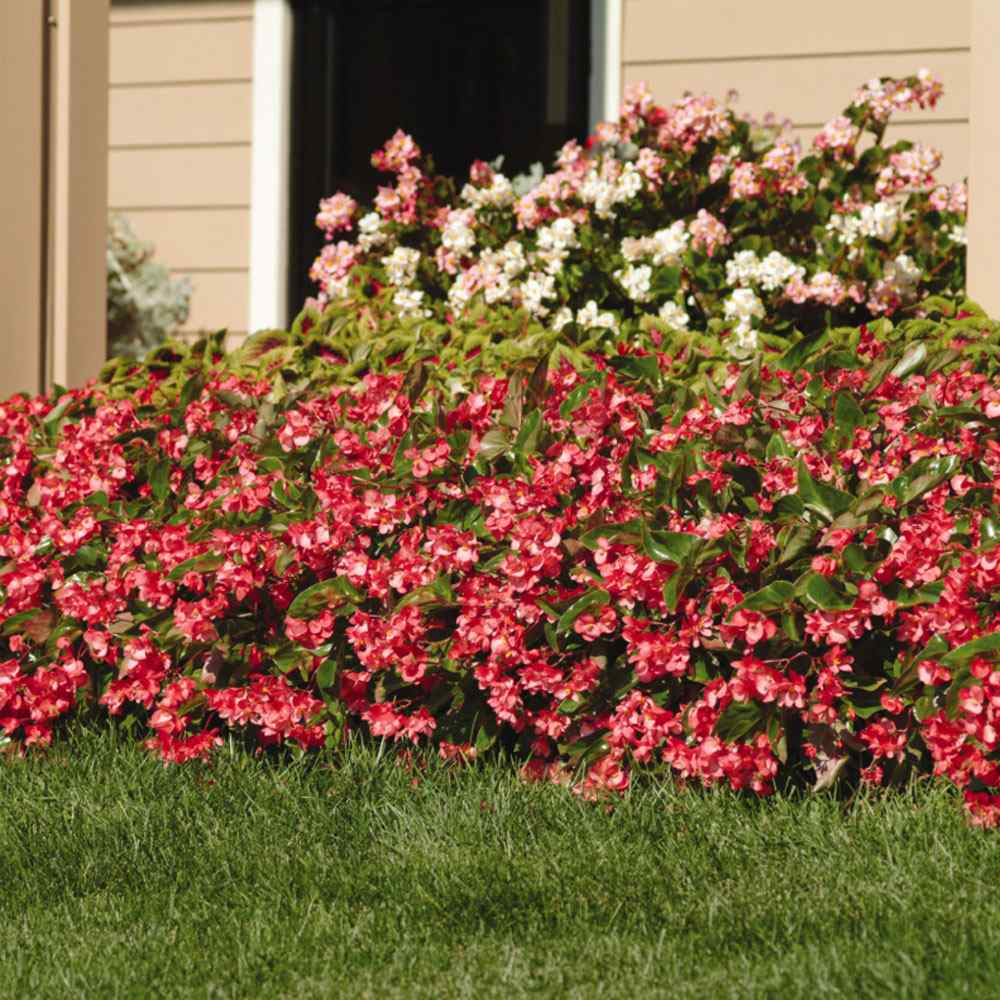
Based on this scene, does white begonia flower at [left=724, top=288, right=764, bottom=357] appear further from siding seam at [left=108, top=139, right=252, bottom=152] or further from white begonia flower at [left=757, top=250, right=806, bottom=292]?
siding seam at [left=108, top=139, right=252, bottom=152]

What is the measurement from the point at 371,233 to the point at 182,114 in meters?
2.11

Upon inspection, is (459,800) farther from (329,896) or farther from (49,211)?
(49,211)

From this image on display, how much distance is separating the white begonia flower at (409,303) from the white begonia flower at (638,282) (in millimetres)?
707

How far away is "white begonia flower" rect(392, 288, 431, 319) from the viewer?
5.40 metres

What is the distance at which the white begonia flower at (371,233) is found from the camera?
18.6 ft

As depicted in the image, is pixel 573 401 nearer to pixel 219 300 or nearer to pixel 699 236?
pixel 699 236

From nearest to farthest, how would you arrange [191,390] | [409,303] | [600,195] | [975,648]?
[975,648] → [191,390] → [600,195] → [409,303]

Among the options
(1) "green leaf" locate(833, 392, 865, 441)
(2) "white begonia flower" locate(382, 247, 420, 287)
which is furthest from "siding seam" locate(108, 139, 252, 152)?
(1) "green leaf" locate(833, 392, 865, 441)

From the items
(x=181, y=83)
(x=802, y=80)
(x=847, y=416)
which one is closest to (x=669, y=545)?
(x=847, y=416)

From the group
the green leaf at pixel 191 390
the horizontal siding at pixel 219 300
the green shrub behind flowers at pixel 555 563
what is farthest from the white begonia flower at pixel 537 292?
the horizontal siding at pixel 219 300

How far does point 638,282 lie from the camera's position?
5.09m

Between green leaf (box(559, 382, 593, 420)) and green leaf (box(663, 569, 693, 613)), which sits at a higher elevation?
green leaf (box(559, 382, 593, 420))

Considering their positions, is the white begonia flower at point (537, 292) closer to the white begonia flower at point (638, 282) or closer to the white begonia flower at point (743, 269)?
the white begonia flower at point (638, 282)

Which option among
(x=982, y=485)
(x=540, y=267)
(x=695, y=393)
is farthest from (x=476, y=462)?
(x=540, y=267)
